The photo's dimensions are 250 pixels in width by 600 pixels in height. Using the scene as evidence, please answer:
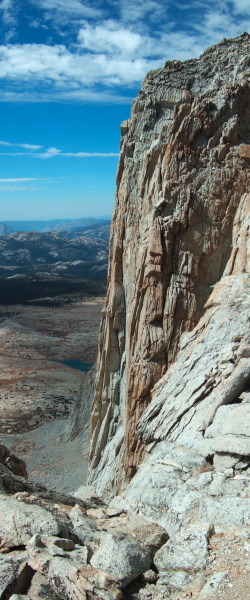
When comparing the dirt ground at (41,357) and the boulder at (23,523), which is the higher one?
the boulder at (23,523)

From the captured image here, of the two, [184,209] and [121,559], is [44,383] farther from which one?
[121,559]

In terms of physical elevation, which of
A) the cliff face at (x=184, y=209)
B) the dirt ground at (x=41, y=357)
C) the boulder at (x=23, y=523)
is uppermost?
the cliff face at (x=184, y=209)

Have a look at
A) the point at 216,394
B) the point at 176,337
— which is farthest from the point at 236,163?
the point at 216,394

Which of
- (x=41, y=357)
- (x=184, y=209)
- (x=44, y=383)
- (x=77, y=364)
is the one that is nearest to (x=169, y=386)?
(x=184, y=209)

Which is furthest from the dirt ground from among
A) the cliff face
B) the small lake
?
the cliff face

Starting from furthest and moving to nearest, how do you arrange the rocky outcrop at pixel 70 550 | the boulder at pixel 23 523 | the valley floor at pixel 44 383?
1. the valley floor at pixel 44 383
2. the boulder at pixel 23 523
3. the rocky outcrop at pixel 70 550

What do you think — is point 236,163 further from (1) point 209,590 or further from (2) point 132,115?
(1) point 209,590

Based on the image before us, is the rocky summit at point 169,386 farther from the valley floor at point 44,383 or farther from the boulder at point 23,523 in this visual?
the valley floor at point 44,383

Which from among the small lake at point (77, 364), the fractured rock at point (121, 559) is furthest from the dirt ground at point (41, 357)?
the fractured rock at point (121, 559)
